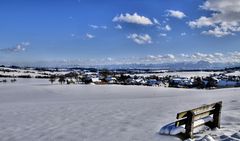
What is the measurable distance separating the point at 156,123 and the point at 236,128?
3.50 meters

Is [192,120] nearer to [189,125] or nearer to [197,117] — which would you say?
[189,125]

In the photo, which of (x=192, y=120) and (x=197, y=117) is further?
(x=197, y=117)

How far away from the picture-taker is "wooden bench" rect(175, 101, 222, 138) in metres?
11.8

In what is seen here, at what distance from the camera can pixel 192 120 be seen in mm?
11758

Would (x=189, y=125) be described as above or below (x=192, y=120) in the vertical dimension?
below

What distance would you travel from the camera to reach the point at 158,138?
39.6ft

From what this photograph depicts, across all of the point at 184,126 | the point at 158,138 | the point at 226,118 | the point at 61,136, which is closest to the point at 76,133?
the point at 61,136

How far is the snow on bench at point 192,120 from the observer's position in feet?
38.7

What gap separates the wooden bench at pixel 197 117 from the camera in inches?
464

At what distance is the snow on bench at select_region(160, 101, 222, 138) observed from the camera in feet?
38.7

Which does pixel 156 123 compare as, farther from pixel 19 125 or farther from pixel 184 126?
pixel 19 125

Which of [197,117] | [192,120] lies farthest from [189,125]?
[197,117]

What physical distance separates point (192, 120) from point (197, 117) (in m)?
0.83

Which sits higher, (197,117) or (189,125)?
(197,117)
